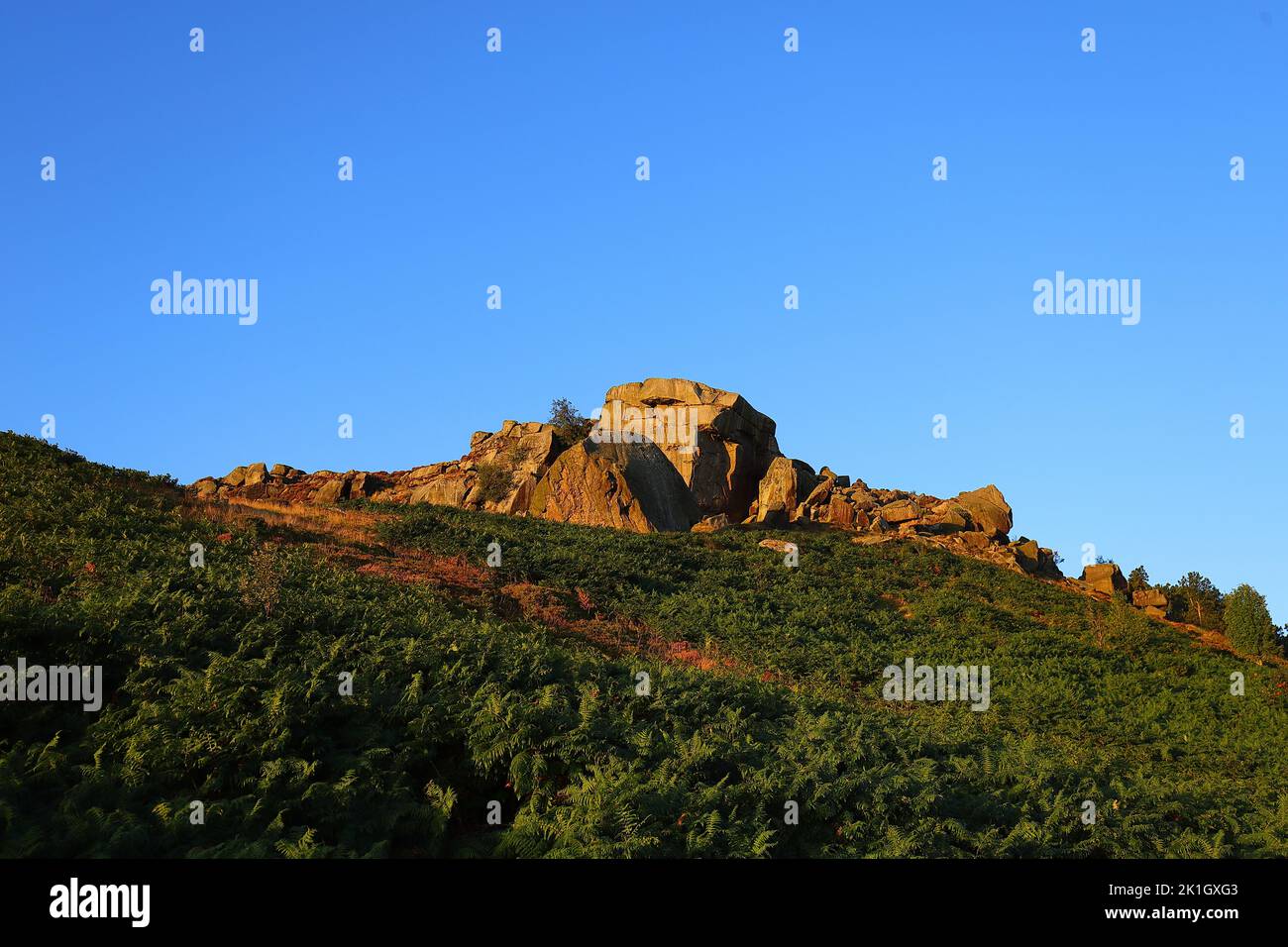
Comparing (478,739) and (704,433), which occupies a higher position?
(704,433)

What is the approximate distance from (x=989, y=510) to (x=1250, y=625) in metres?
19.7

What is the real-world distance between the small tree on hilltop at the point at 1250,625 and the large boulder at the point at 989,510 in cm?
1605

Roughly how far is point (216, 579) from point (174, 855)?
32.1ft

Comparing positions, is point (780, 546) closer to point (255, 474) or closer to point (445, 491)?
point (445, 491)

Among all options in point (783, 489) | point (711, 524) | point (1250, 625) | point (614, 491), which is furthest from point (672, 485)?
point (1250, 625)

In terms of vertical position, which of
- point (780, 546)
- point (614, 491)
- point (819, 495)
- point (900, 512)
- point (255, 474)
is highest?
point (255, 474)

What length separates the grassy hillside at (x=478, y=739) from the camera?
31.0ft

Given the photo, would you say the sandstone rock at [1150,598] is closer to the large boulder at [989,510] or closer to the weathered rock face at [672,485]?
the weathered rock face at [672,485]

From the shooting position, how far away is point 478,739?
1110 centimetres

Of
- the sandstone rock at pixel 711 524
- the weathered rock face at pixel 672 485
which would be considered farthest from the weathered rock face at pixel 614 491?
the sandstone rock at pixel 711 524

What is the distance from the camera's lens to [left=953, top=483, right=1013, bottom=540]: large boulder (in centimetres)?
5253

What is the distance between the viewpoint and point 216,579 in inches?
682

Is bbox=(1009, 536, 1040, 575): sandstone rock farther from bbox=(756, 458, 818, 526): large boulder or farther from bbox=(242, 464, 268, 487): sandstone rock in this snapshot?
bbox=(242, 464, 268, 487): sandstone rock
